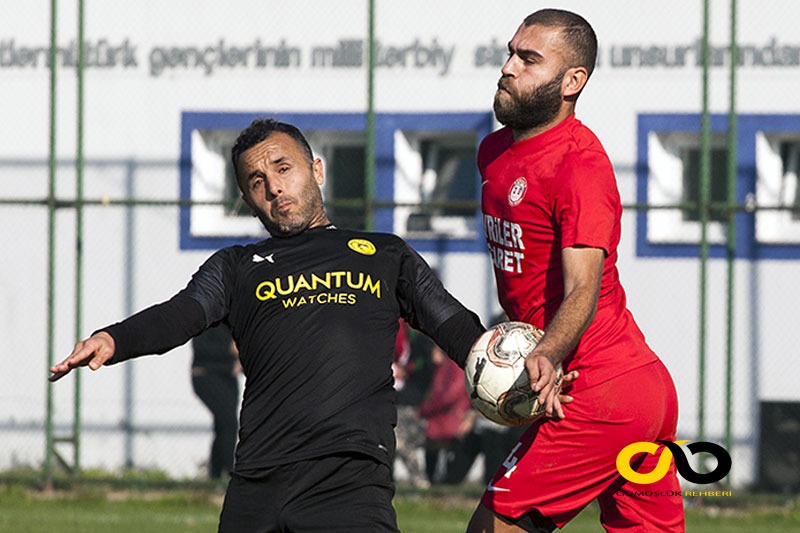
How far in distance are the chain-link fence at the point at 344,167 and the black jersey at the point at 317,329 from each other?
607cm

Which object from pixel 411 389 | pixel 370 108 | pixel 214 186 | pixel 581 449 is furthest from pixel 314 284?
pixel 214 186

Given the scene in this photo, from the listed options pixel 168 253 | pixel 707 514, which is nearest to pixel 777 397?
pixel 707 514

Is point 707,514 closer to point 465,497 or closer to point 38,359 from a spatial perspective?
point 465,497

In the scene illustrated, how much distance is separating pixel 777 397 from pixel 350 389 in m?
7.32

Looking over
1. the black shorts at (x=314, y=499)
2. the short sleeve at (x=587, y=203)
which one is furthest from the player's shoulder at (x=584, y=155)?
the black shorts at (x=314, y=499)

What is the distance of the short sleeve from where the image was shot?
13.0ft

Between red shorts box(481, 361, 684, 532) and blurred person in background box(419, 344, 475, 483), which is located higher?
red shorts box(481, 361, 684, 532)

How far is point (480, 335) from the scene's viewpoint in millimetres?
4004

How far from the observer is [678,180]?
10.8 m

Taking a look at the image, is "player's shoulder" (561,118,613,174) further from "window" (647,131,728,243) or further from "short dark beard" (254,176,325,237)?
"window" (647,131,728,243)

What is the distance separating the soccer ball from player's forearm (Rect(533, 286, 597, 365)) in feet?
0.49

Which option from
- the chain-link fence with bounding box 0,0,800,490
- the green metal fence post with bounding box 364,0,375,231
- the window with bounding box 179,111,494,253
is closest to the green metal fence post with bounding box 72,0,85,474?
the chain-link fence with bounding box 0,0,800,490

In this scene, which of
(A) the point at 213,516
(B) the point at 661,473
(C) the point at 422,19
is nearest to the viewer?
(B) the point at 661,473

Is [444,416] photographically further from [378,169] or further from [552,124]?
[552,124]
